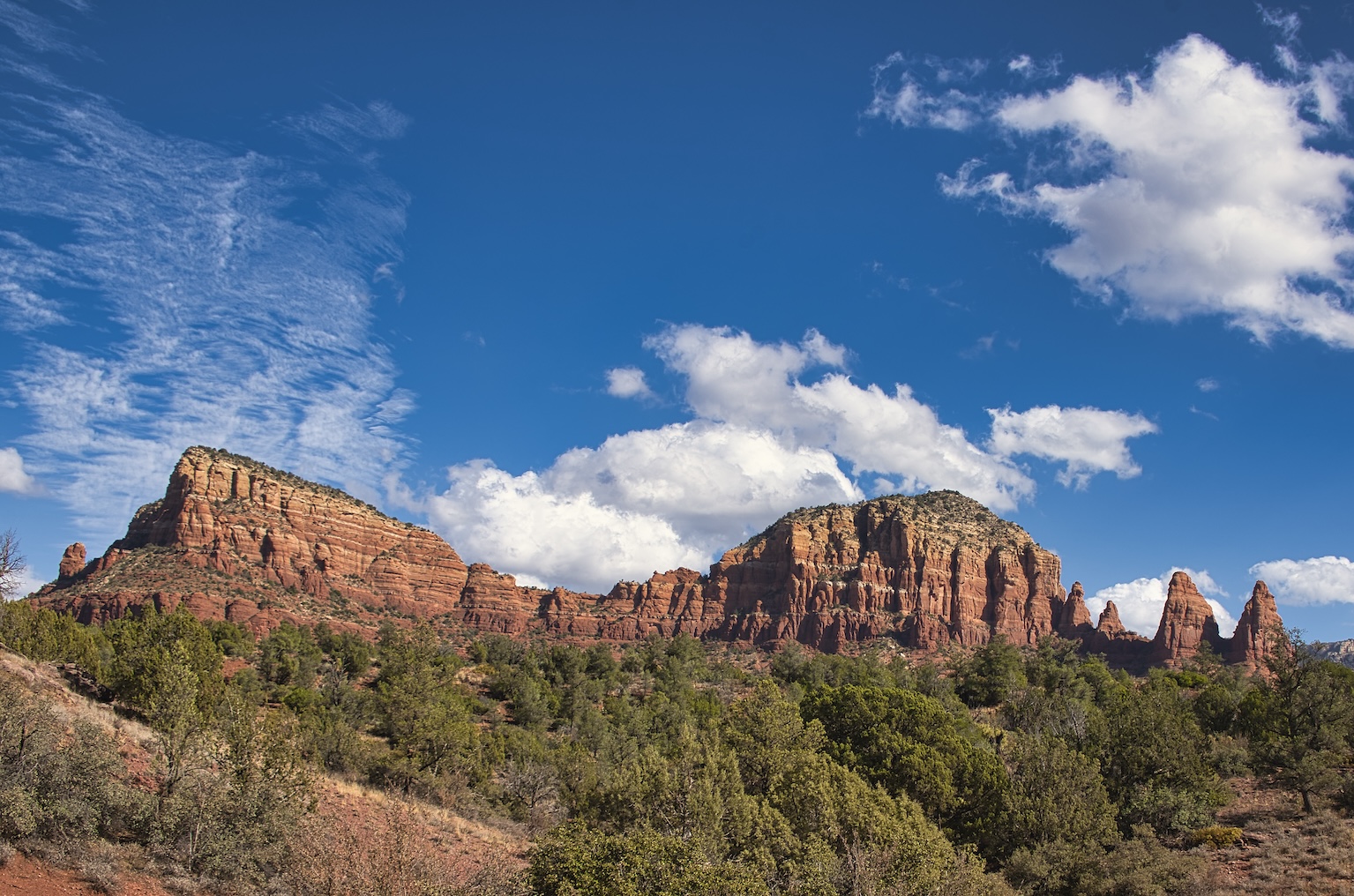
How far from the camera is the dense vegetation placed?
2309 centimetres

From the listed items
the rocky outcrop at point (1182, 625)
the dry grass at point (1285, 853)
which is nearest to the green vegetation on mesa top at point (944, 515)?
the rocky outcrop at point (1182, 625)

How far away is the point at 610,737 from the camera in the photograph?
62.7 m

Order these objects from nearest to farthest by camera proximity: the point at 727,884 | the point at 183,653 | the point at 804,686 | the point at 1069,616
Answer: the point at 727,884 < the point at 183,653 < the point at 804,686 < the point at 1069,616

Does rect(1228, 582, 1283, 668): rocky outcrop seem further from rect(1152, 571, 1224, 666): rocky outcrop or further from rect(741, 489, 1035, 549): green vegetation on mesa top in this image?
rect(741, 489, 1035, 549): green vegetation on mesa top

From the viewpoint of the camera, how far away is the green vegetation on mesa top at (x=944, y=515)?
17012 centimetres

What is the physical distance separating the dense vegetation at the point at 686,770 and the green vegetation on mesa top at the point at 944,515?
284 ft

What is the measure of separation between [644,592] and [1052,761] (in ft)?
493

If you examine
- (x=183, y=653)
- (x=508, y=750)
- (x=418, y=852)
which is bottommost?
(x=508, y=750)

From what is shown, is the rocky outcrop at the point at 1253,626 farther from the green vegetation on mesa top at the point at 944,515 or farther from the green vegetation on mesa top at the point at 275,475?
the green vegetation on mesa top at the point at 275,475

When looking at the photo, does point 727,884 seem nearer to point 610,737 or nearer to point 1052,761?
point 1052,761

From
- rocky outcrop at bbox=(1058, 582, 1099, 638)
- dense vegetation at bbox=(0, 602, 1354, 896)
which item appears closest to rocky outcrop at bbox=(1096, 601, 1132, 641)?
rocky outcrop at bbox=(1058, 582, 1099, 638)

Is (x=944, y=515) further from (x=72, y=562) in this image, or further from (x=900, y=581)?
(x=72, y=562)

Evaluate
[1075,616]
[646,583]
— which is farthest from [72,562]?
[1075,616]

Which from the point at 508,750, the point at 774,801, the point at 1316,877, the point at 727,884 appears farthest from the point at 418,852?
the point at 508,750
